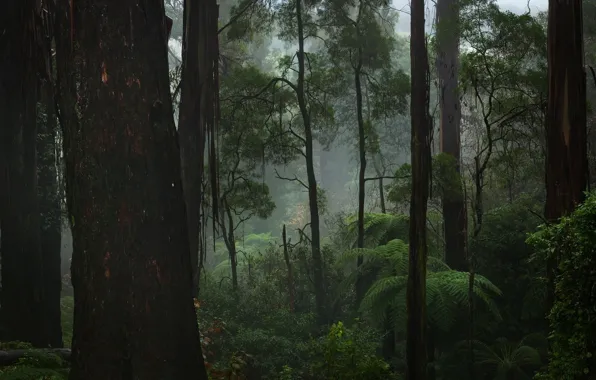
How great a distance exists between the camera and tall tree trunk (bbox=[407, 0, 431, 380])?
6.32 m

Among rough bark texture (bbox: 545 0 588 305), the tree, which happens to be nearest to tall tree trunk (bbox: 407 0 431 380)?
rough bark texture (bbox: 545 0 588 305)

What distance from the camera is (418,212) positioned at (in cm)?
641

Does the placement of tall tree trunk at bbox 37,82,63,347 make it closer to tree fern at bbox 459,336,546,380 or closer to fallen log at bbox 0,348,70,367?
fallen log at bbox 0,348,70,367

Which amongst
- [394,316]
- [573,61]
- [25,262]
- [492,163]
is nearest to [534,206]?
[492,163]

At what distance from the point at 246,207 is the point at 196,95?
578 centimetres

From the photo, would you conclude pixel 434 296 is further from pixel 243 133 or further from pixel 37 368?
pixel 243 133

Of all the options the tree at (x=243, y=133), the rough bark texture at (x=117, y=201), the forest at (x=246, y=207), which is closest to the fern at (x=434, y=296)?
the forest at (x=246, y=207)

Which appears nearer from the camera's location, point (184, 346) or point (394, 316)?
point (184, 346)

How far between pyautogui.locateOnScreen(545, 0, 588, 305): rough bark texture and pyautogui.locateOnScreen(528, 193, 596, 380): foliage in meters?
2.10

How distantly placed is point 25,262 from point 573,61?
634 centimetres

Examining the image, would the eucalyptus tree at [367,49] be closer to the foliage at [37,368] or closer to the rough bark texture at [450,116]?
the rough bark texture at [450,116]

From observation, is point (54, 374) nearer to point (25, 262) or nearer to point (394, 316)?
point (25, 262)

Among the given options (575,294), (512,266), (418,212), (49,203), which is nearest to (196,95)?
(49,203)

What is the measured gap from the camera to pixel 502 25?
988 cm
